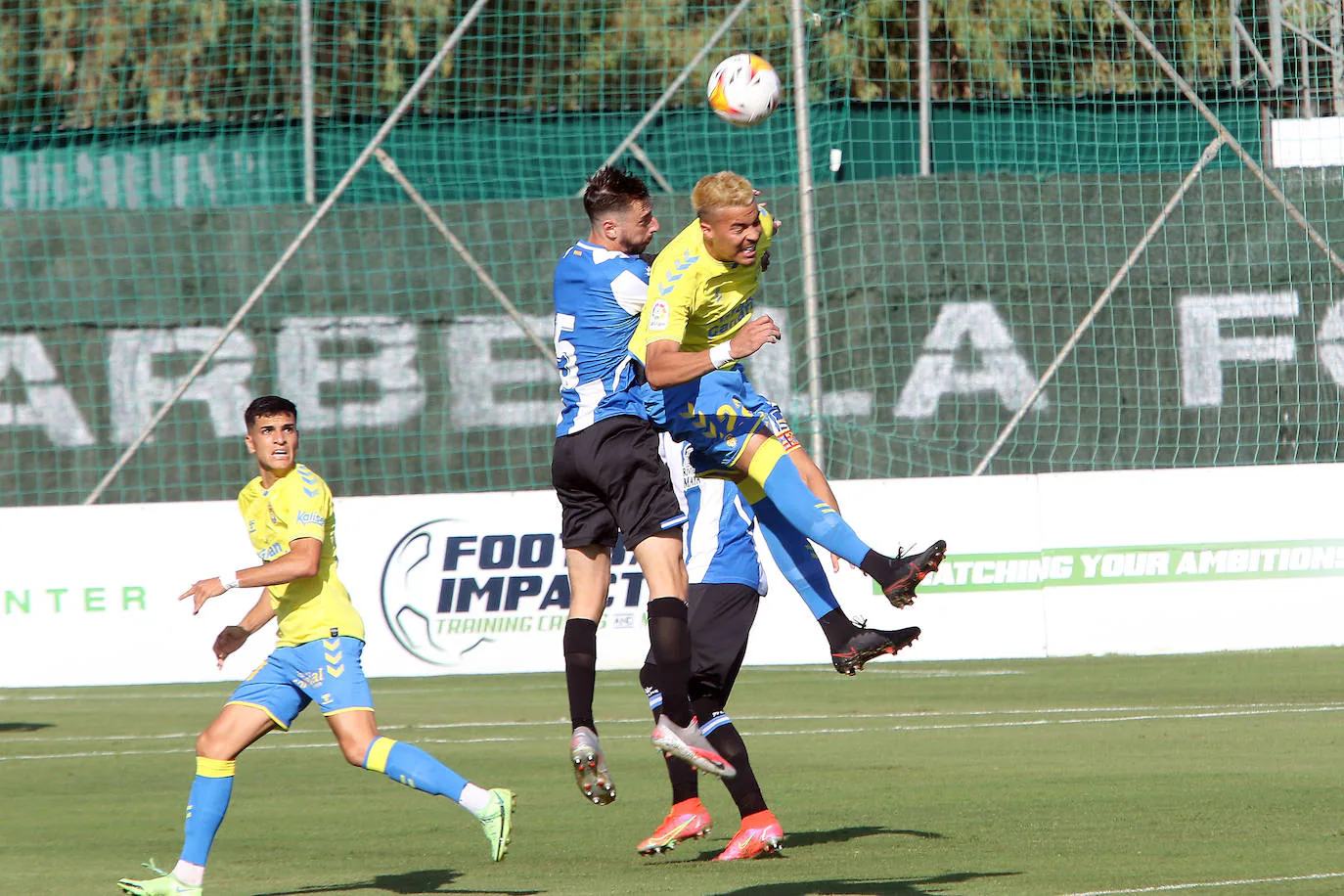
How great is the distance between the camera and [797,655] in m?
16.2

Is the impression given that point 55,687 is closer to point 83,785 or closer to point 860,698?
point 83,785

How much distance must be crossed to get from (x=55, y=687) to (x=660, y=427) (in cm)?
958

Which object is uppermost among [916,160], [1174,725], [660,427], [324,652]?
[916,160]

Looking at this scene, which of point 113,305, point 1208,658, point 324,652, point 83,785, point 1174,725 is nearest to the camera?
point 324,652

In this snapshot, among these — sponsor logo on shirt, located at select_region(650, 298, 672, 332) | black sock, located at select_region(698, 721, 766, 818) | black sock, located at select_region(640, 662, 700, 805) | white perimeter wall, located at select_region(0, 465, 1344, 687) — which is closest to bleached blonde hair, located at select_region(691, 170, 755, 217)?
sponsor logo on shirt, located at select_region(650, 298, 672, 332)

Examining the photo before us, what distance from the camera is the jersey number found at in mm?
8070

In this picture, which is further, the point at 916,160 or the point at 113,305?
the point at 916,160

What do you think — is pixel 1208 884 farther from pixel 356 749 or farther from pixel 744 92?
pixel 744 92

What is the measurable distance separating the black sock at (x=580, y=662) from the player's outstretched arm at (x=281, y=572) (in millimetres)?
1085

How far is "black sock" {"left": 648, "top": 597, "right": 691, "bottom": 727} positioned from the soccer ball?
90.2 inches

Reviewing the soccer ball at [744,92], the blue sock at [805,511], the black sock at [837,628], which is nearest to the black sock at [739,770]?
the black sock at [837,628]

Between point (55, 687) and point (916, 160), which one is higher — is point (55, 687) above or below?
below

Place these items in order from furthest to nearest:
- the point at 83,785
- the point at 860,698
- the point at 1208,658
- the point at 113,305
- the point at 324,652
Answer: the point at 113,305
the point at 1208,658
the point at 860,698
the point at 83,785
the point at 324,652

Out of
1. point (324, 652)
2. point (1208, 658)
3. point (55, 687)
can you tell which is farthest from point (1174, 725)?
point (55, 687)
